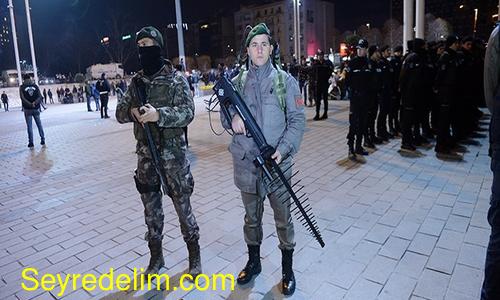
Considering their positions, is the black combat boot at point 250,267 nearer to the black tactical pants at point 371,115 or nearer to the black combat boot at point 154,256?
the black combat boot at point 154,256

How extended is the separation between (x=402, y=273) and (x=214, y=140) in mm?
6982

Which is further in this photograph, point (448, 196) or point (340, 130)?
point (340, 130)

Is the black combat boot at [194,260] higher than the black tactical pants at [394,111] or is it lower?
lower

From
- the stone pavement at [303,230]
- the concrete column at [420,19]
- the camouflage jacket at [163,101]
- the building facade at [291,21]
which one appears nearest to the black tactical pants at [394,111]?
the stone pavement at [303,230]

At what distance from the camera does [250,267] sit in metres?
3.23

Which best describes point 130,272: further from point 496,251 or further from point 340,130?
point 340,130

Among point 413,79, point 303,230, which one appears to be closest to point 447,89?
point 413,79

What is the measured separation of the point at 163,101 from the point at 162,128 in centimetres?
23

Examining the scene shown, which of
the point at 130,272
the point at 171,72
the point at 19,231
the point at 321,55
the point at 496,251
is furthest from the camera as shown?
the point at 321,55

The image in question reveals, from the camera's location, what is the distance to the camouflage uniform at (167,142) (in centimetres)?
310

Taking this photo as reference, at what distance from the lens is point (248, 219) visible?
310cm

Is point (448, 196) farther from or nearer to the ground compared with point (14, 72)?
nearer to the ground

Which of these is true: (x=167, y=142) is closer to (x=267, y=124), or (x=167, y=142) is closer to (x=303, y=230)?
(x=267, y=124)

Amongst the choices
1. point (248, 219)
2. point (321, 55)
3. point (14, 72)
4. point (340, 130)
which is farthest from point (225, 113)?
point (14, 72)
